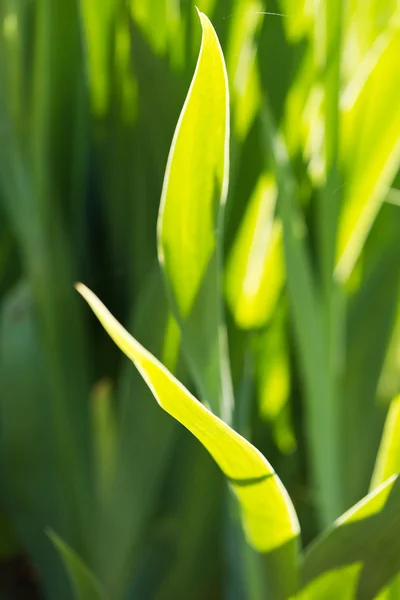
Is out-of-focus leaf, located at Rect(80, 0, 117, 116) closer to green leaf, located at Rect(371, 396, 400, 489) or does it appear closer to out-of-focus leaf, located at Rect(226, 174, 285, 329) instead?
out-of-focus leaf, located at Rect(226, 174, 285, 329)

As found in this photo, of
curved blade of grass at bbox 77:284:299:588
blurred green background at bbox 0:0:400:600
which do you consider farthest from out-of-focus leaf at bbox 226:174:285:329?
curved blade of grass at bbox 77:284:299:588

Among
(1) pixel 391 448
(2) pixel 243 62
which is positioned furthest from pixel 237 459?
(2) pixel 243 62

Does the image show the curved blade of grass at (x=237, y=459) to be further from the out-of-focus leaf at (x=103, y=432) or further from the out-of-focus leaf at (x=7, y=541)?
the out-of-focus leaf at (x=7, y=541)

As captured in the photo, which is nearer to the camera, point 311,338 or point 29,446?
point 311,338

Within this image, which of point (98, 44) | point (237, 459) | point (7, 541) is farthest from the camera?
point (7, 541)

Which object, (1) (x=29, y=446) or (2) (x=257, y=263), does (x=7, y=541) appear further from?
(2) (x=257, y=263)

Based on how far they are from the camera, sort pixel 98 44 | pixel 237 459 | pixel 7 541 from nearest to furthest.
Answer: pixel 237 459, pixel 98 44, pixel 7 541

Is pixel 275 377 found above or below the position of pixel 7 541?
above

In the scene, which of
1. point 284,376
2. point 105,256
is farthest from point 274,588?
point 105,256
